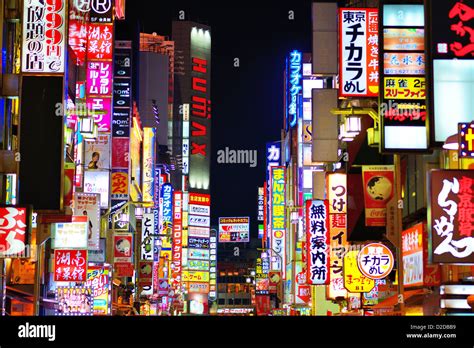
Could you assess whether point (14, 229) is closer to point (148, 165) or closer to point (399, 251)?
point (399, 251)

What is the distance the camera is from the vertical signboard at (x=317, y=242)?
33.1 m

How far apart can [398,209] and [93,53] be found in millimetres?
17009

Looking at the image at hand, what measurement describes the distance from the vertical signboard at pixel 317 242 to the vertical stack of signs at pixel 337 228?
224mm

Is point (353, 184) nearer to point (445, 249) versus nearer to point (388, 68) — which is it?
point (388, 68)

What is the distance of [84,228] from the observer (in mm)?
28156

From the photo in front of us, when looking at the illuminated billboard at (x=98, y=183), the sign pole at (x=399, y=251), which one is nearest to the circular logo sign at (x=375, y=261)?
the sign pole at (x=399, y=251)

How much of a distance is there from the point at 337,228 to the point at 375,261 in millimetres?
6401

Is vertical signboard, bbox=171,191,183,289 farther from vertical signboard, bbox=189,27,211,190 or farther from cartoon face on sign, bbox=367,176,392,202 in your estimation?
cartoon face on sign, bbox=367,176,392,202

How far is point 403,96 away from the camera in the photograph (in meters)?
19.3

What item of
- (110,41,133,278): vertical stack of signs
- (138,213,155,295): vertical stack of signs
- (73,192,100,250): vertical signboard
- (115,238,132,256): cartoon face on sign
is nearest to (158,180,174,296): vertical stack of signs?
(138,213,155,295): vertical stack of signs

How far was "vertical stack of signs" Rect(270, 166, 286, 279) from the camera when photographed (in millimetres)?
71938

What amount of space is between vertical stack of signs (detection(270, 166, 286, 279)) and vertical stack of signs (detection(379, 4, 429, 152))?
5204cm

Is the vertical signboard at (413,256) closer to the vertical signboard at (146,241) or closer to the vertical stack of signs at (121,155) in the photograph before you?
the vertical stack of signs at (121,155)
